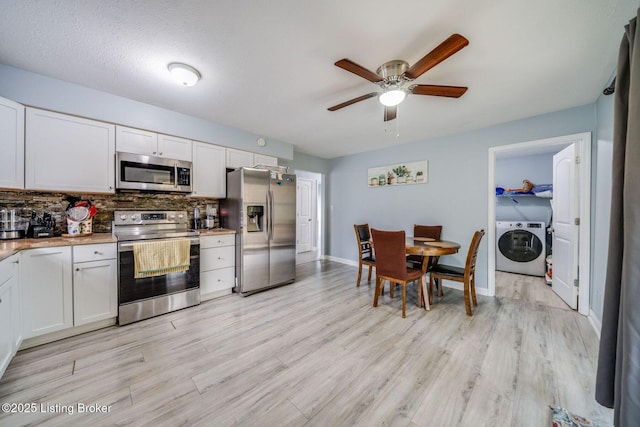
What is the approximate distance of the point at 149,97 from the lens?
2.54 m

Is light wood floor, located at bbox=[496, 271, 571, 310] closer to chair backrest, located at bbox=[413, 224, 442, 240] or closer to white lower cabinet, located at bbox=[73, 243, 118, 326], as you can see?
chair backrest, located at bbox=[413, 224, 442, 240]

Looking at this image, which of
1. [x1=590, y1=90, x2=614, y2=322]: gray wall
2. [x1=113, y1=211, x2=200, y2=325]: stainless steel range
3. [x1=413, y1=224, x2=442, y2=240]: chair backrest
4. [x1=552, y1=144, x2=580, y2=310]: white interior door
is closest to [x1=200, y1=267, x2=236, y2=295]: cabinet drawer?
[x1=113, y1=211, x2=200, y2=325]: stainless steel range

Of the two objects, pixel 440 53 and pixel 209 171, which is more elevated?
pixel 440 53

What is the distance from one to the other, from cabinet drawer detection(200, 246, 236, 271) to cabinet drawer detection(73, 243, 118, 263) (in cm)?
86

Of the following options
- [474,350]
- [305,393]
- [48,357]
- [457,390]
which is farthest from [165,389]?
[474,350]

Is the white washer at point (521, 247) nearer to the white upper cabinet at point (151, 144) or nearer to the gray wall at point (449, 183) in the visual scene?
the gray wall at point (449, 183)

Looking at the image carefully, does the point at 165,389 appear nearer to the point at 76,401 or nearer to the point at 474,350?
the point at 76,401

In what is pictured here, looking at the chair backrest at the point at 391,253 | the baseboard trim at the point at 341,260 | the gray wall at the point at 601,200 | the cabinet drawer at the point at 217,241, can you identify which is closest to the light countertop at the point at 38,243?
the cabinet drawer at the point at 217,241

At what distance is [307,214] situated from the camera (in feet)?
20.5

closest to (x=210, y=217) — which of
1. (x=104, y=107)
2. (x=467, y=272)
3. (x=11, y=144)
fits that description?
(x=104, y=107)

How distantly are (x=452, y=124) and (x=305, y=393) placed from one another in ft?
11.7

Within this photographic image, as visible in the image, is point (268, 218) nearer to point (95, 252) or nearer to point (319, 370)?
point (95, 252)

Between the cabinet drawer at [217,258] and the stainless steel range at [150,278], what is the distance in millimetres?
130

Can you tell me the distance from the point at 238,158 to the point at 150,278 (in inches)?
77.9
